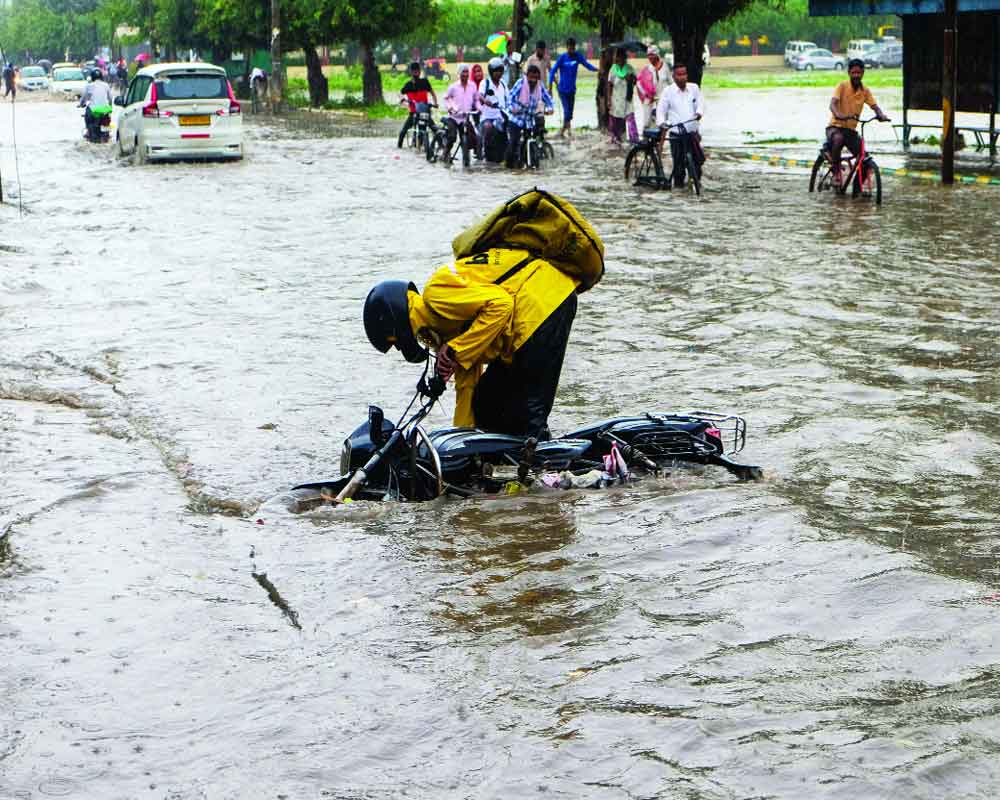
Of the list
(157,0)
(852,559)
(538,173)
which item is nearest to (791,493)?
(852,559)

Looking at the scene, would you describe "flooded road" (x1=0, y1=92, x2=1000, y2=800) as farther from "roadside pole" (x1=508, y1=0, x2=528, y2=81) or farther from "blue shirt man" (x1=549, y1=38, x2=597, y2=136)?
"roadside pole" (x1=508, y1=0, x2=528, y2=81)

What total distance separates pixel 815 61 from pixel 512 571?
76395 millimetres

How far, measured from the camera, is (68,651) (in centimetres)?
576

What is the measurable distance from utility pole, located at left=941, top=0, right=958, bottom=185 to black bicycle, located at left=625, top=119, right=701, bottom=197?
10.2 ft

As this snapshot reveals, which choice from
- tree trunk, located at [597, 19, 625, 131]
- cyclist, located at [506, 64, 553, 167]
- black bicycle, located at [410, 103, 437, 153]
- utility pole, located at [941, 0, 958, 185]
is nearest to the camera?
utility pole, located at [941, 0, 958, 185]

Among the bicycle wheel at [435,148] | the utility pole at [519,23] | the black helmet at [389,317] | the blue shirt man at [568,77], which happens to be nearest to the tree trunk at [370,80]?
the utility pole at [519,23]

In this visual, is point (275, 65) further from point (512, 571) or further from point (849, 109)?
point (512, 571)

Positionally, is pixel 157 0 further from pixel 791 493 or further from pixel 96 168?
pixel 791 493

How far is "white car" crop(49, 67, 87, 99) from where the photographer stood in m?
67.8

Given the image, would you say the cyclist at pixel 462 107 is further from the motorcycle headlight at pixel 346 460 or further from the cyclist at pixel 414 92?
the motorcycle headlight at pixel 346 460

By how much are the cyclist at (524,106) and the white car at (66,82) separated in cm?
4483

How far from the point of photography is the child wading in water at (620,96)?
95.3ft

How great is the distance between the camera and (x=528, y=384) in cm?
738

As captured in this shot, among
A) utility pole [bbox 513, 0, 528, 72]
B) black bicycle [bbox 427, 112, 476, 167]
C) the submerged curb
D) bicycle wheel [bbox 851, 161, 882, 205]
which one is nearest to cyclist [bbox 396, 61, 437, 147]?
black bicycle [bbox 427, 112, 476, 167]
